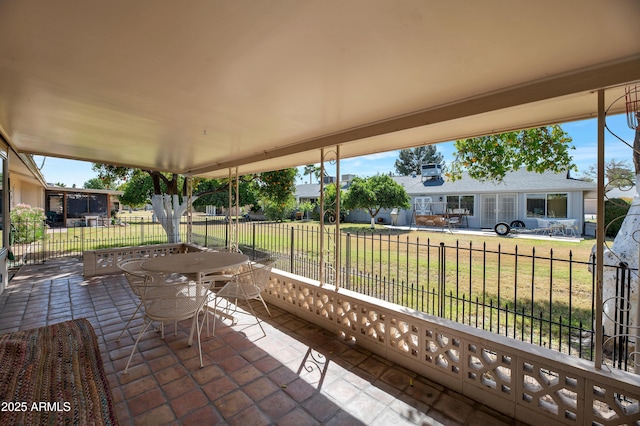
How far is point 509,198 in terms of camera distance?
14734mm

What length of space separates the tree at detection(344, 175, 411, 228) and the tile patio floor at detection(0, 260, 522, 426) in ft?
36.4

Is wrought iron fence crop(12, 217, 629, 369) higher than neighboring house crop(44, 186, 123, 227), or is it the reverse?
neighboring house crop(44, 186, 123, 227)

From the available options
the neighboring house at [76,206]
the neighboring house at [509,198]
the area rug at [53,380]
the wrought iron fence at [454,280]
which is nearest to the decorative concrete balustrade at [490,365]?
the wrought iron fence at [454,280]

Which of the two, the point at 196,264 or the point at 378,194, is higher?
the point at 378,194

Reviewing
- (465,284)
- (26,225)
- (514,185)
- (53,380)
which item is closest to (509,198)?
(514,185)

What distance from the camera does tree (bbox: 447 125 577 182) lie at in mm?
4207

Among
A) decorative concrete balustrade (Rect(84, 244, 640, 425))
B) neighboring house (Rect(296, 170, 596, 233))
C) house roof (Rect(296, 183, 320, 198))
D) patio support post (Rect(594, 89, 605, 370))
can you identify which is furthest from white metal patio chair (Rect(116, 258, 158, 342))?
house roof (Rect(296, 183, 320, 198))

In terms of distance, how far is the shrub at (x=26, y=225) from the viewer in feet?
27.3

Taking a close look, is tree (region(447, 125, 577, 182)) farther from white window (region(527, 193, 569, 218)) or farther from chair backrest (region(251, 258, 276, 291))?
white window (region(527, 193, 569, 218))

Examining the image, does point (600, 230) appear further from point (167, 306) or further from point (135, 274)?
point (135, 274)

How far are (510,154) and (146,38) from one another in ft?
16.7

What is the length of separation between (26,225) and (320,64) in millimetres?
11427

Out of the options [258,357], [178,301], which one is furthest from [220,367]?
[178,301]

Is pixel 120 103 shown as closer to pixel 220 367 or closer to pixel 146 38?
pixel 146 38
